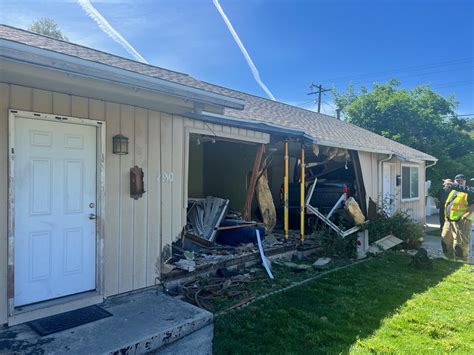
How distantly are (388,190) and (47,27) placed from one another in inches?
966

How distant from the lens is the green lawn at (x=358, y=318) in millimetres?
3475

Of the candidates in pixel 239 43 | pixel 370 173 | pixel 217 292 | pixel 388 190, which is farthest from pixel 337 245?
pixel 239 43

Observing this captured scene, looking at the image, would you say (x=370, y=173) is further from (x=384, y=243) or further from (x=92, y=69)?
(x=92, y=69)

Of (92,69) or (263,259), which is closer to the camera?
(92,69)

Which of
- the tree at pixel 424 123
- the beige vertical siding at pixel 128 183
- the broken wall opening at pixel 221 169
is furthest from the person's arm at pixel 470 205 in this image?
the tree at pixel 424 123

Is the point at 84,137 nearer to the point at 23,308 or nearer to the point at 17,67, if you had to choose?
the point at 17,67

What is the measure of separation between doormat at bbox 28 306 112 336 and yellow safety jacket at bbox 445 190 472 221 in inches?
277

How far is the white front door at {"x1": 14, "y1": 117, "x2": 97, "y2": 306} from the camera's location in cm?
366

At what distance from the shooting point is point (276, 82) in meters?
23.2

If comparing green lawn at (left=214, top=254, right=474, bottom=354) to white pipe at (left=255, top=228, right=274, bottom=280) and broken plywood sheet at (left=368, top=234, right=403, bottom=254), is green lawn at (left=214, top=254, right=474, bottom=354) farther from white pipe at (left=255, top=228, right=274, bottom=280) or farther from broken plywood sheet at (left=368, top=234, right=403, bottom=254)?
broken plywood sheet at (left=368, top=234, right=403, bottom=254)

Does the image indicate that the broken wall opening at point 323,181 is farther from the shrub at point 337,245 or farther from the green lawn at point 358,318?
the green lawn at point 358,318

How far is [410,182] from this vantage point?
39.5 feet

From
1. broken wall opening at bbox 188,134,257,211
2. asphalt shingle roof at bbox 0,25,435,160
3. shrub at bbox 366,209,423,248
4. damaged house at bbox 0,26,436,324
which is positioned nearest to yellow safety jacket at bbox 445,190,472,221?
shrub at bbox 366,209,423,248

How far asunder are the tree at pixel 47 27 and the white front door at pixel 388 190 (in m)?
22.8
